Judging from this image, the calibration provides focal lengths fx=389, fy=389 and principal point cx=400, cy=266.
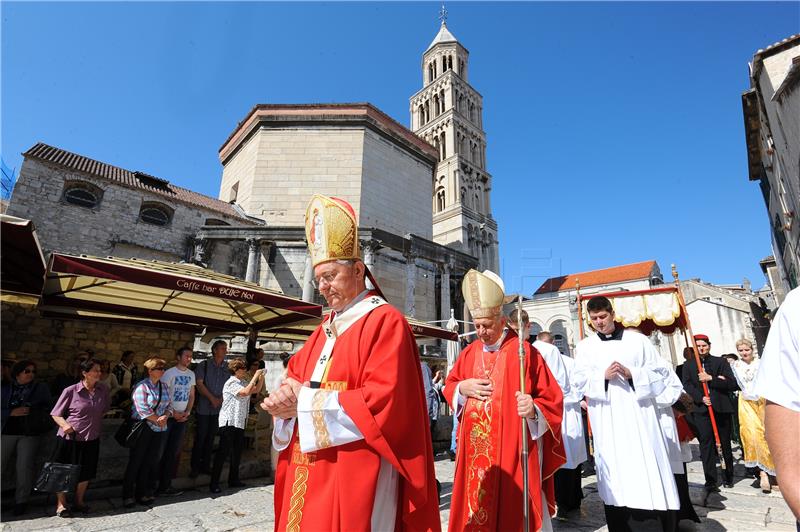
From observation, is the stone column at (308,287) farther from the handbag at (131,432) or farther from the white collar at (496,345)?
the white collar at (496,345)

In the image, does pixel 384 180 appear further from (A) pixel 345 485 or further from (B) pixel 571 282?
(B) pixel 571 282

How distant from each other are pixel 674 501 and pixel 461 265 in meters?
19.1

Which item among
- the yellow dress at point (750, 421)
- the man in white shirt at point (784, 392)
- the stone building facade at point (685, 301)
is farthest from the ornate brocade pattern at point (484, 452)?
the stone building facade at point (685, 301)

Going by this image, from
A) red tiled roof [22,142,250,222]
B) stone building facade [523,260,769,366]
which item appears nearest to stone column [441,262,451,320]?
stone building facade [523,260,769,366]

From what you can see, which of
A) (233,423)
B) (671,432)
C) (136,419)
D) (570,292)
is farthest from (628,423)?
(570,292)

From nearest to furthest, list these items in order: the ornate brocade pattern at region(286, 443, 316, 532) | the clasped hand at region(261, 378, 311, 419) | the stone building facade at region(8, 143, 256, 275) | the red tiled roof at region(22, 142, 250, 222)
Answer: the ornate brocade pattern at region(286, 443, 316, 532)
the clasped hand at region(261, 378, 311, 419)
the stone building facade at region(8, 143, 256, 275)
the red tiled roof at region(22, 142, 250, 222)

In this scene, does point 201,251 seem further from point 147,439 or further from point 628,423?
point 628,423

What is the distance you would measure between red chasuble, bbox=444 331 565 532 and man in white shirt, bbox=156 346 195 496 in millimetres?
4416

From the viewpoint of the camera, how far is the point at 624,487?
337 cm

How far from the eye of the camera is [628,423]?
360cm

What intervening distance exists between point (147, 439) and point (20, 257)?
3.18 meters

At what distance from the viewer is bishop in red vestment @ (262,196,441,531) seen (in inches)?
73.6

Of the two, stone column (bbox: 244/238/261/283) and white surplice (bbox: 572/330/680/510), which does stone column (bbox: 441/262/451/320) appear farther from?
white surplice (bbox: 572/330/680/510)

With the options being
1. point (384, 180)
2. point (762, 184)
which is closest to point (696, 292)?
point (762, 184)
